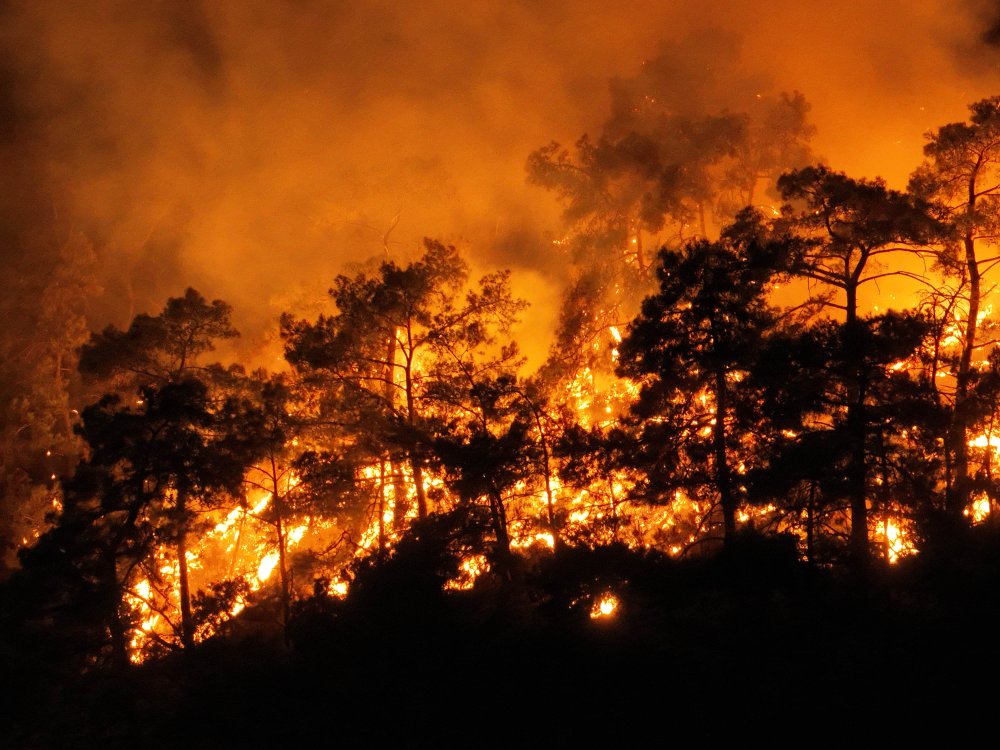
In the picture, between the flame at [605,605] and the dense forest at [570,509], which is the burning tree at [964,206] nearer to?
the dense forest at [570,509]

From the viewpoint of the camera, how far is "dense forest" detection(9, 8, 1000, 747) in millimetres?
9984

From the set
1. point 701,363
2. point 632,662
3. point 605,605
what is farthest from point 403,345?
point 632,662

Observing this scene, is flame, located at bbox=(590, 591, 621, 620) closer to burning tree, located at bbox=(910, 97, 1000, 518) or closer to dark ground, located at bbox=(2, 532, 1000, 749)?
dark ground, located at bbox=(2, 532, 1000, 749)

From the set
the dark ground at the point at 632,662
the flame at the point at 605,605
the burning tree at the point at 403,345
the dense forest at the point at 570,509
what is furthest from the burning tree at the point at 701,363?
the burning tree at the point at 403,345

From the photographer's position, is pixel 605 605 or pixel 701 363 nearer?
pixel 605 605

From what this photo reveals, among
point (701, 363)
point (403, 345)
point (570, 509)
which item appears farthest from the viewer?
point (403, 345)

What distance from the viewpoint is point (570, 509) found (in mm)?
14758

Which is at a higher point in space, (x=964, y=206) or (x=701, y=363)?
(x=964, y=206)

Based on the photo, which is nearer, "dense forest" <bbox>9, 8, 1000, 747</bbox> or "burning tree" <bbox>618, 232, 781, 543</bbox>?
"dense forest" <bbox>9, 8, 1000, 747</bbox>

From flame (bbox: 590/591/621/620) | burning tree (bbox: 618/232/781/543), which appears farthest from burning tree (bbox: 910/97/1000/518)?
flame (bbox: 590/591/621/620)

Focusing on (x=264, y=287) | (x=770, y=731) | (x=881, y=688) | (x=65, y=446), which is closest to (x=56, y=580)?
(x=770, y=731)

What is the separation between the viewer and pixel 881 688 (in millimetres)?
8961

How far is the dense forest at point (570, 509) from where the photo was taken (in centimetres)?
998

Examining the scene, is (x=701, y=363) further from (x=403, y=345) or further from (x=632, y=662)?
(x=403, y=345)
